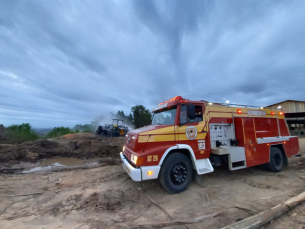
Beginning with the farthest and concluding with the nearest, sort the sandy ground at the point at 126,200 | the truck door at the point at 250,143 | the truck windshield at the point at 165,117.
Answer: the truck door at the point at 250,143 → the truck windshield at the point at 165,117 → the sandy ground at the point at 126,200

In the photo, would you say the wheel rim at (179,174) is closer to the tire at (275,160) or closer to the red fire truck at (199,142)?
the red fire truck at (199,142)

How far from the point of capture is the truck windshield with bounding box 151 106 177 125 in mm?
4537

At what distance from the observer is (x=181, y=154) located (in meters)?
4.23

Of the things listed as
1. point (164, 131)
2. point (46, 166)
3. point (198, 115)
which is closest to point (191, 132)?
point (198, 115)

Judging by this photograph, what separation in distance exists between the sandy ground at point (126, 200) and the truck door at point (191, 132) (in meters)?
1.20

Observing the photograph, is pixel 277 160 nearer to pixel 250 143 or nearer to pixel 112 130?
pixel 250 143

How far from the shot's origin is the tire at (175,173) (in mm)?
3947

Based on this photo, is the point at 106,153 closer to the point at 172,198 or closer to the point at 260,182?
the point at 172,198

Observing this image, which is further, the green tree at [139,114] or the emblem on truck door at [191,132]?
the green tree at [139,114]

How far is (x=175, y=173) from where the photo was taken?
410 cm

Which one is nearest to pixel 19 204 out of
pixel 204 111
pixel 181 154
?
pixel 181 154

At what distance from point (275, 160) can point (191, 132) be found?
435 centimetres

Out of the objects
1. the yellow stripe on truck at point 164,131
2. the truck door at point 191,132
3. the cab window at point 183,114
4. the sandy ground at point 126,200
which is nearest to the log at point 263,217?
the sandy ground at point 126,200

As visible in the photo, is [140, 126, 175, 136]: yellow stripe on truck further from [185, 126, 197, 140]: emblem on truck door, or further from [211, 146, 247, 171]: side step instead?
[211, 146, 247, 171]: side step
